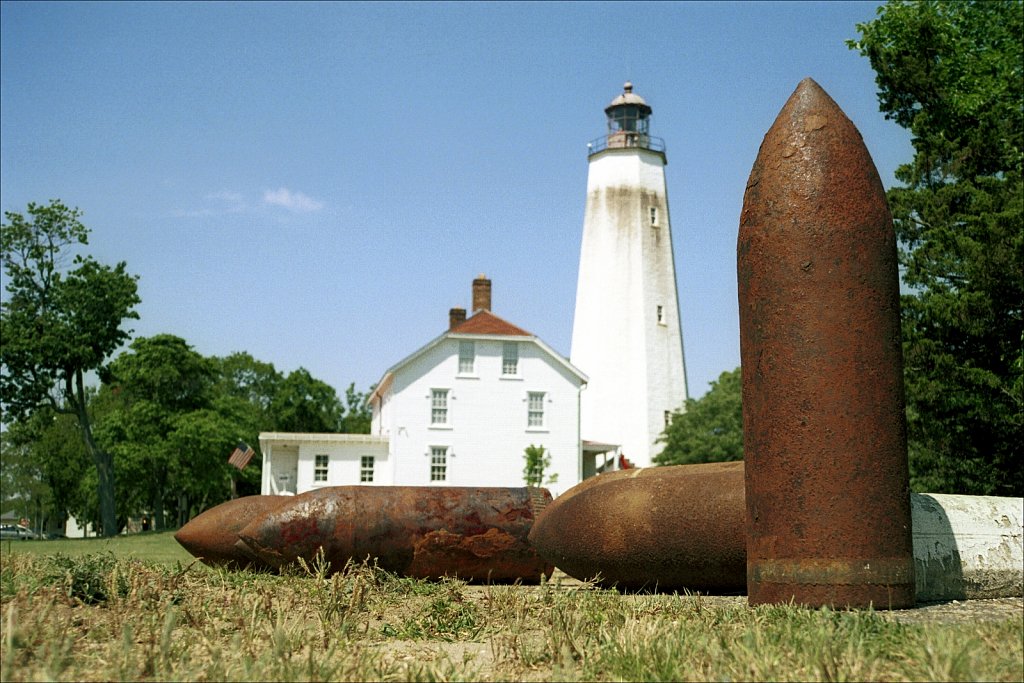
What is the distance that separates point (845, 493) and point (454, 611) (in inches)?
98.8

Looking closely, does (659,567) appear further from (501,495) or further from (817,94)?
(817,94)

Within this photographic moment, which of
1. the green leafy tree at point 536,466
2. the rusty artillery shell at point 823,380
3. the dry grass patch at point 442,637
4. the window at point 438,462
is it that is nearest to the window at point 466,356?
the window at point 438,462

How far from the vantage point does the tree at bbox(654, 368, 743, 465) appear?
1715 inches

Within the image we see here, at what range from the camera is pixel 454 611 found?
21.9 feet

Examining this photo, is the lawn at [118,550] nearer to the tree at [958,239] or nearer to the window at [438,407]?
the tree at [958,239]

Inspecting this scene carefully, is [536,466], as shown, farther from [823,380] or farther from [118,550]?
[823,380]

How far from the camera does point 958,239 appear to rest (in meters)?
19.1

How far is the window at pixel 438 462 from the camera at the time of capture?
1668 inches

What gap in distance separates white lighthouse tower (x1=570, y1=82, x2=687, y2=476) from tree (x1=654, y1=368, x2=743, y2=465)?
121 cm

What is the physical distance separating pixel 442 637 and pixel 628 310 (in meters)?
41.0

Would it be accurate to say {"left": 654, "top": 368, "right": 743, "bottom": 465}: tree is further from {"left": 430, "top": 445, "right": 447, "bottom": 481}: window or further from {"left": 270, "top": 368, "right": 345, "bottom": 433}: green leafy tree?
{"left": 270, "top": 368, "right": 345, "bottom": 433}: green leafy tree

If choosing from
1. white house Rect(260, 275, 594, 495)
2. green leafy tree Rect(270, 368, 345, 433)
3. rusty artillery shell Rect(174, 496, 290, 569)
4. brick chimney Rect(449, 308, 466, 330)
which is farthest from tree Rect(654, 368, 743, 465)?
rusty artillery shell Rect(174, 496, 290, 569)

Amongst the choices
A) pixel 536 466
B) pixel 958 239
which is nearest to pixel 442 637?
pixel 958 239

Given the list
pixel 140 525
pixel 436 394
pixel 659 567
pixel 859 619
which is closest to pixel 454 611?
pixel 659 567
